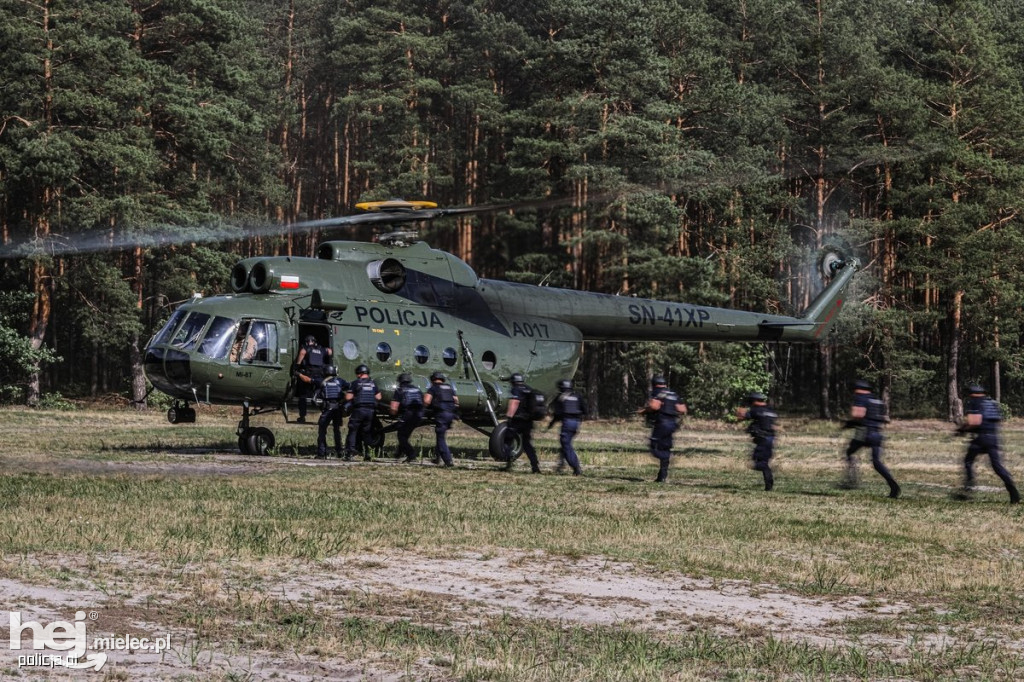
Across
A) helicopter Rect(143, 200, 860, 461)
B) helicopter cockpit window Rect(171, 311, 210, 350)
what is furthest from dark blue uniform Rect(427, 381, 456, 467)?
helicopter cockpit window Rect(171, 311, 210, 350)

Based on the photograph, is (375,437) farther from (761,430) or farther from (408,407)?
(761,430)

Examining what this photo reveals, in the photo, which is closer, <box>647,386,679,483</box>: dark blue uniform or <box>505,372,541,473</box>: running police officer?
<box>647,386,679,483</box>: dark blue uniform

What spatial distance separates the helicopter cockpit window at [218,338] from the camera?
21.6 metres

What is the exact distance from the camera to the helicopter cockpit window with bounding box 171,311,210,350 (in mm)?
21594

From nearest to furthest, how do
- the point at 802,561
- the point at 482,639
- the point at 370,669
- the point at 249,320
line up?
the point at 370,669 → the point at 482,639 → the point at 802,561 → the point at 249,320

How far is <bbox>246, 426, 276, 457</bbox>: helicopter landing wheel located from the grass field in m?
2.31

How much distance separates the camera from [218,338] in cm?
2170

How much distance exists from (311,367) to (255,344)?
1.08 meters

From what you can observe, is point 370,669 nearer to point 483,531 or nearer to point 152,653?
point 152,653

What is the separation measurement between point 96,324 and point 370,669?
145 feet

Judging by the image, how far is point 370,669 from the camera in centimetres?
817

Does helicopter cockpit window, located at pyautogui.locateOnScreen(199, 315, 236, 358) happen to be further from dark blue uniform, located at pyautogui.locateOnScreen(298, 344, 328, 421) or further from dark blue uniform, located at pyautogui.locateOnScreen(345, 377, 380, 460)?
dark blue uniform, located at pyautogui.locateOnScreen(345, 377, 380, 460)

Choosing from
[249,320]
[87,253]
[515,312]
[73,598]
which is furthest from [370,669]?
[87,253]

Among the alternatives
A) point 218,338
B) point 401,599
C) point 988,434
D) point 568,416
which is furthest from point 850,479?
point 401,599
